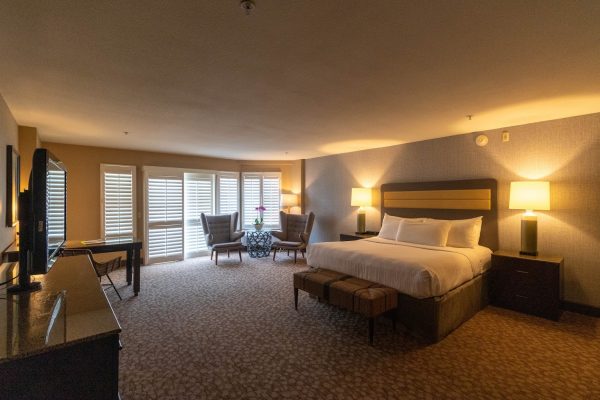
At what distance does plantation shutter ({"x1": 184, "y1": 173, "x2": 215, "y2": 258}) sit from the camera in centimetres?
642

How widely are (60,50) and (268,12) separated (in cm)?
149

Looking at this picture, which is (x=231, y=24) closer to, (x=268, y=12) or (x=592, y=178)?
(x=268, y=12)

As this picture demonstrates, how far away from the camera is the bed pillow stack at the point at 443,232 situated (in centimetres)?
388

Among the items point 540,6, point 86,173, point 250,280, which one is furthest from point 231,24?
point 86,173

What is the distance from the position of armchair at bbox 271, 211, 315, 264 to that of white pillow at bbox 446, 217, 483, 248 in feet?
9.75

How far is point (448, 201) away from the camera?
445 cm

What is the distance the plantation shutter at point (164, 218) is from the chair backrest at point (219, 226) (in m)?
0.59

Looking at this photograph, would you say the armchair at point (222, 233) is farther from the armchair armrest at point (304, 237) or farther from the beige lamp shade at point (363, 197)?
the beige lamp shade at point (363, 197)

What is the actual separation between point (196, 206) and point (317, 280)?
13.8ft

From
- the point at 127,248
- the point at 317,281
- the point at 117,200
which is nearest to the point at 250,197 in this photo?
the point at 117,200

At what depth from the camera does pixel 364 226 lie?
5547 mm

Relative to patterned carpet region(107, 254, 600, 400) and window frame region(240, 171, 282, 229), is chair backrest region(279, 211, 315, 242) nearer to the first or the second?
window frame region(240, 171, 282, 229)

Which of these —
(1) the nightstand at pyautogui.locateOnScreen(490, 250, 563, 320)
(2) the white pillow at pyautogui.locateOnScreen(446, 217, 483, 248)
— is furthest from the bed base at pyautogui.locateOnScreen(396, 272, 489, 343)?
(2) the white pillow at pyautogui.locateOnScreen(446, 217, 483, 248)

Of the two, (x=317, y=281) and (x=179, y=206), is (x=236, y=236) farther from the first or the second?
(x=317, y=281)
